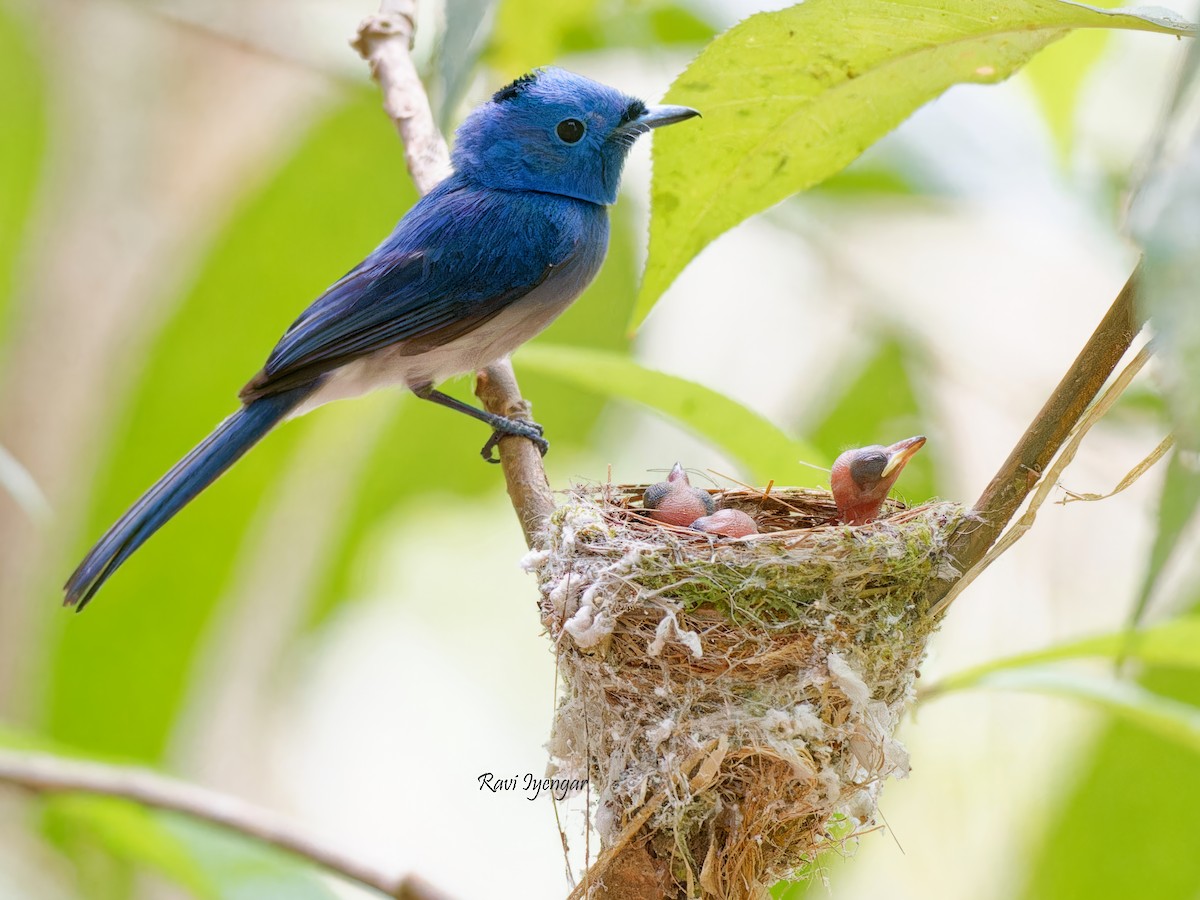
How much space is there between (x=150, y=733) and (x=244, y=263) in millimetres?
1146

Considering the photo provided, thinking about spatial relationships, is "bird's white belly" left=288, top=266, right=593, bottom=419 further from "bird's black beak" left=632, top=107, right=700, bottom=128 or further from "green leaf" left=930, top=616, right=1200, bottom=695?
"green leaf" left=930, top=616, right=1200, bottom=695

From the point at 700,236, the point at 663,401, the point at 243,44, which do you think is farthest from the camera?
the point at 243,44

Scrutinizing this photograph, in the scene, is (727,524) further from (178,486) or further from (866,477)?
(178,486)

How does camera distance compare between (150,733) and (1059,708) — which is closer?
(150,733)

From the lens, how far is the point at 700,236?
1.56 metres

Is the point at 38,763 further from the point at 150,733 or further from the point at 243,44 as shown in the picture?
the point at 243,44

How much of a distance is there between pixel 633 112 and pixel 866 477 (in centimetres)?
98

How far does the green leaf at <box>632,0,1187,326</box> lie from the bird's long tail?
41.2 inches

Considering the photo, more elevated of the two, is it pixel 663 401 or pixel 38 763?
pixel 663 401

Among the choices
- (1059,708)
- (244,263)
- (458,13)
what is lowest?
(244,263)

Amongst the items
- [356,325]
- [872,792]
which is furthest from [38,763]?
[872,792]

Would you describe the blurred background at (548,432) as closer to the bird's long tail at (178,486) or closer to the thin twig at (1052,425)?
the bird's long tail at (178,486)

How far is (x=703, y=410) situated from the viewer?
1917mm

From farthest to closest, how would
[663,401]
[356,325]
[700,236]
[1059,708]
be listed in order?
[1059,708], [356,325], [663,401], [700,236]
